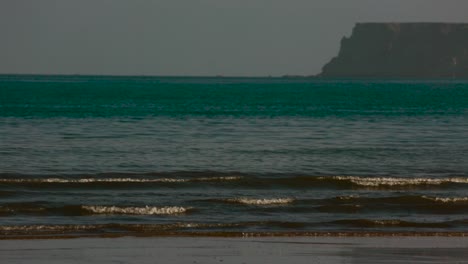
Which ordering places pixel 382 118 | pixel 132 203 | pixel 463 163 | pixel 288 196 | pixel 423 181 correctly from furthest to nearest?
pixel 382 118 → pixel 463 163 → pixel 423 181 → pixel 288 196 → pixel 132 203

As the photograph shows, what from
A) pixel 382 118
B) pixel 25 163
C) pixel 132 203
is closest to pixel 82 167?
pixel 25 163

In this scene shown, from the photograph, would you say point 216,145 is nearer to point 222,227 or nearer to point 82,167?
point 82,167

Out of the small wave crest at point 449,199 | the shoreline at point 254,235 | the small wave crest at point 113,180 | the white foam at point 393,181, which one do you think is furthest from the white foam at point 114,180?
the shoreline at point 254,235

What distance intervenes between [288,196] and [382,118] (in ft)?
134

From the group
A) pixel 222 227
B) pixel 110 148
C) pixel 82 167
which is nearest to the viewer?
pixel 222 227

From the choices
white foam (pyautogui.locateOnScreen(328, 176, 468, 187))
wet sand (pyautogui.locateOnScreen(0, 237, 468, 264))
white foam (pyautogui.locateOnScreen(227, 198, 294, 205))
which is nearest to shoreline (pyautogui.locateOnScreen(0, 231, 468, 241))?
wet sand (pyautogui.locateOnScreen(0, 237, 468, 264))

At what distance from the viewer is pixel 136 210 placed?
24.8 metres

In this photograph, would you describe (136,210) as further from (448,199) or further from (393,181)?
(393,181)

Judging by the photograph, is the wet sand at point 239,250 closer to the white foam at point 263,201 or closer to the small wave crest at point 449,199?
the white foam at point 263,201

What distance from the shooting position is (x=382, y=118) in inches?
2677

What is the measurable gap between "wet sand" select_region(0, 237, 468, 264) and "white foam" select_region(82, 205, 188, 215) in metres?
3.66

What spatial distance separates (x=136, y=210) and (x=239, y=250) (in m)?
5.95

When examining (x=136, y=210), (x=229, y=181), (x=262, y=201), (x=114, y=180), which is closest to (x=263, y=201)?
(x=262, y=201)

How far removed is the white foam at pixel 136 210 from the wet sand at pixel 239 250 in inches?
144
